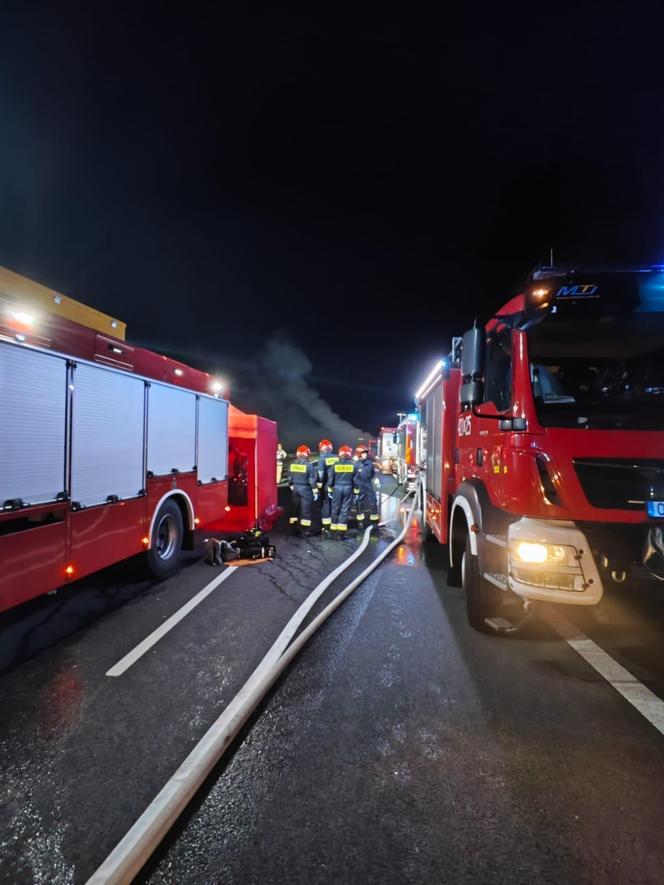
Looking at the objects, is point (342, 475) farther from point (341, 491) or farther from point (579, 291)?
point (579, 291)

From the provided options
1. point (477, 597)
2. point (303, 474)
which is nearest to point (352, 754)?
point (477, 597)

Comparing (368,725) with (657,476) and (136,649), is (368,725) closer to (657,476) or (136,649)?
(136,649)

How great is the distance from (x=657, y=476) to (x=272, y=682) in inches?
116

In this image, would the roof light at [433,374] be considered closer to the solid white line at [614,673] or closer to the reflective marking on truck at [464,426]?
the reflective marking on truck at [464,426]

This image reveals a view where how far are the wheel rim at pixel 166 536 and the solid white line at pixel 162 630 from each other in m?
0.74

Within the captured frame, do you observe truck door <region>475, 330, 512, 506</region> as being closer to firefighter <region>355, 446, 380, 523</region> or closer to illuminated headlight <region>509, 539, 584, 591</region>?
illuminated headlight <region>509, 539, 584, 591</region>

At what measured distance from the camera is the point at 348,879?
181 centimetres

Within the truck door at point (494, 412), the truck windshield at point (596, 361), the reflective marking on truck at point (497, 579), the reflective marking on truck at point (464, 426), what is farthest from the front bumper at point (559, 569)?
the reflective marking on truck at point (464, 426)

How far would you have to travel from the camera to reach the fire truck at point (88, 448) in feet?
12.0

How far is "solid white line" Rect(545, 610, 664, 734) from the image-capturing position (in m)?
2.98

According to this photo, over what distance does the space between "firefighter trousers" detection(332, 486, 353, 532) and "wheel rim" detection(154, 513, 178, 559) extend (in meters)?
3.53

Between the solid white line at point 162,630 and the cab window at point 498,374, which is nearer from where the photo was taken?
the solid white line at point 162,630

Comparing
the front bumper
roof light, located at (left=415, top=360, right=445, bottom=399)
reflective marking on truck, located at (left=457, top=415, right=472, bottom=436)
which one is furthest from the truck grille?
roof light, located at (left=415, top=360, right=445, bottom=399)

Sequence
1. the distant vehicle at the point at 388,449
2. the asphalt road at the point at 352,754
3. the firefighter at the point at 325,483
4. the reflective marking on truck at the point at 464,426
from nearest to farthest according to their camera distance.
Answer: the asphalt road at the point at 352,754, the reflective marking on truck at the point at 464,426, the firefighter at the point at 325,483, the distant vehicle at the point at 388,449
